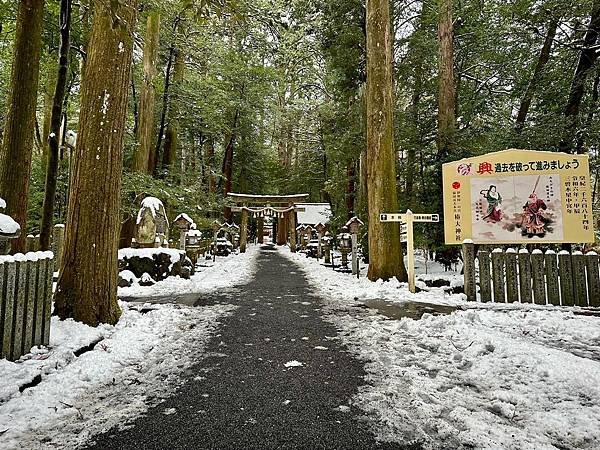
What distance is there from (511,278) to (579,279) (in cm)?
93

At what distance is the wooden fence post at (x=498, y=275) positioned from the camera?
5816 mm

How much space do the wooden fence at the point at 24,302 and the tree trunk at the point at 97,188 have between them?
76cm

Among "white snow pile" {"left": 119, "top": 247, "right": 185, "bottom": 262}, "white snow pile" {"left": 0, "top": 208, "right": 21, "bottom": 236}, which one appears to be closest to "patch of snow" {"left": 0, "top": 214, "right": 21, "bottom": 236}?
"white snow pile" {"left": 0, "top": 208, "right": 21, "bottom": 236}

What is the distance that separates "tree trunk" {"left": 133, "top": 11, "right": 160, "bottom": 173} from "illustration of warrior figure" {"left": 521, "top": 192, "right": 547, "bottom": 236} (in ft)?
34.7

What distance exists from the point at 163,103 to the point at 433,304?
41.5 ft

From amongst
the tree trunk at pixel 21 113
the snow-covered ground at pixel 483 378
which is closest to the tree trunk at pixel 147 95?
the tree trunk at pixel 21 113

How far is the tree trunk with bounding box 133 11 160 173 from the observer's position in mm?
11734

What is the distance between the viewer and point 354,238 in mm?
10891

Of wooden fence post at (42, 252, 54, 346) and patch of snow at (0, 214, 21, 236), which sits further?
wooden fence post at (42, 252, 54, 346)

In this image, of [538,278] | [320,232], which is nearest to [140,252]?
[538,278]

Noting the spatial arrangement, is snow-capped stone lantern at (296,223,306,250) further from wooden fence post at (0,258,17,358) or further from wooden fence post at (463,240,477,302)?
wooden fence post at (0,258,17,358)

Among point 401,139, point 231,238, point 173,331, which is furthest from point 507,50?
point 231,238

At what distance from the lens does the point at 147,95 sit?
1212 centimetres

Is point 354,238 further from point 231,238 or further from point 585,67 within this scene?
point 231,238
